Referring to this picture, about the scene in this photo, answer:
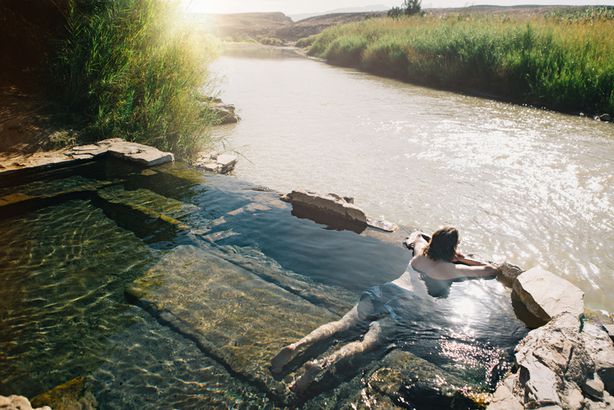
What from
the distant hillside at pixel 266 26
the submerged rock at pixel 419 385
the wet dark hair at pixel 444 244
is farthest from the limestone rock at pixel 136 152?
the submerged rock at pixel 419 385

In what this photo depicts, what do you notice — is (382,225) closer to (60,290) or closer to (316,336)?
(316,336)

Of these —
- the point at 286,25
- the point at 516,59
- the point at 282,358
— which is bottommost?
the point at 282,358

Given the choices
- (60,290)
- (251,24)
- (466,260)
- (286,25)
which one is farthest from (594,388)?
(251,24)

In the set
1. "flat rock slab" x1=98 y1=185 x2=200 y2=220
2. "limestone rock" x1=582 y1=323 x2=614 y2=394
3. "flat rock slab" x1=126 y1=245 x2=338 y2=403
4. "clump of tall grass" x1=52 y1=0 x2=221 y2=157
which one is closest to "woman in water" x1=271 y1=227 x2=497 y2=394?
"flat rock slab" x1=126 y1=245 x2=338 y2=403

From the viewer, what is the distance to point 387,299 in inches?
141

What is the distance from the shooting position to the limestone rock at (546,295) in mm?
3295

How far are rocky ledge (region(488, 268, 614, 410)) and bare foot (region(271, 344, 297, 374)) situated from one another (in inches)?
51.5

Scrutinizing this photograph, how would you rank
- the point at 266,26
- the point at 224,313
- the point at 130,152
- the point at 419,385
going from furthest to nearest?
the point at 266,26, the point at 130,152, the point at 224,313, the point at 419,385

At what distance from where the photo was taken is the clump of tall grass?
6918 millimetres

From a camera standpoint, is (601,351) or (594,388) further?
(601,351)

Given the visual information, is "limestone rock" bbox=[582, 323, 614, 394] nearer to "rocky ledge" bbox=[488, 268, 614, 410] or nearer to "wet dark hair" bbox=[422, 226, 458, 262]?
"rocky ledge" bbox=[488, 268, 614, 410]

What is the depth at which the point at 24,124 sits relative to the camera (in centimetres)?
650

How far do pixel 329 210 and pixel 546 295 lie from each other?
8.66ft

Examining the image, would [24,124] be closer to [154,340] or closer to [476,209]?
[154,340]
